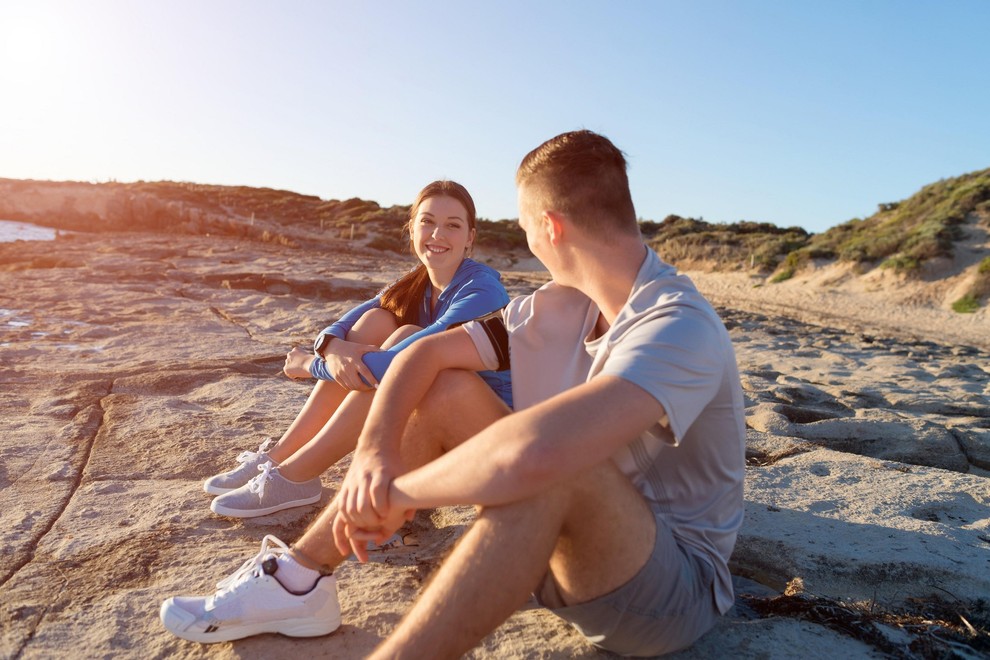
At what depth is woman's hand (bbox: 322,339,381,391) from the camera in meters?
2.54

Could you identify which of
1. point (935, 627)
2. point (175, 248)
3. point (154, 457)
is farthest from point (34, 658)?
point (175, 248)

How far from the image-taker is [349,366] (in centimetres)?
259

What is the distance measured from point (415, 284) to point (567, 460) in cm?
186

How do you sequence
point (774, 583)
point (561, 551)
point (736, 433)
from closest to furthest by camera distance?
point (561, 551), point (736, 433), point (774, 583)

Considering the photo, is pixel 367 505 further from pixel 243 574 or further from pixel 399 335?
pixel 399 335

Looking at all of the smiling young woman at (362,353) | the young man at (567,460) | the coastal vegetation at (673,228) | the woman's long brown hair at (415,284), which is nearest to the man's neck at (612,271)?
the young man at (567,460)

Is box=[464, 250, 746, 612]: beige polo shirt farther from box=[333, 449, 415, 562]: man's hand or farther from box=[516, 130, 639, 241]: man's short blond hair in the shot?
box=[333, 449, 415, 562]: man's hand

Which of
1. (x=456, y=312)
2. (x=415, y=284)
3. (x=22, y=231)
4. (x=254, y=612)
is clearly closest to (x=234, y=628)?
(x=254, y=612)

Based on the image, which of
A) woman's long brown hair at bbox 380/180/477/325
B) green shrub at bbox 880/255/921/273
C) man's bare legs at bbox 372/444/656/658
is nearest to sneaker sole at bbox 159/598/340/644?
man's bare legs at bbox 372/444/656/658

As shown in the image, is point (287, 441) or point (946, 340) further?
point (946, 340)

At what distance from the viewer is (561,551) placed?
5.36 ft

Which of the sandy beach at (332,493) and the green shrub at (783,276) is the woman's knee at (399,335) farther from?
the green shrub at (783,276)

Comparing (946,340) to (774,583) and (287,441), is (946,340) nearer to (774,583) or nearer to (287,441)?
(774,583)

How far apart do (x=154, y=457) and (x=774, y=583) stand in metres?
2.50
